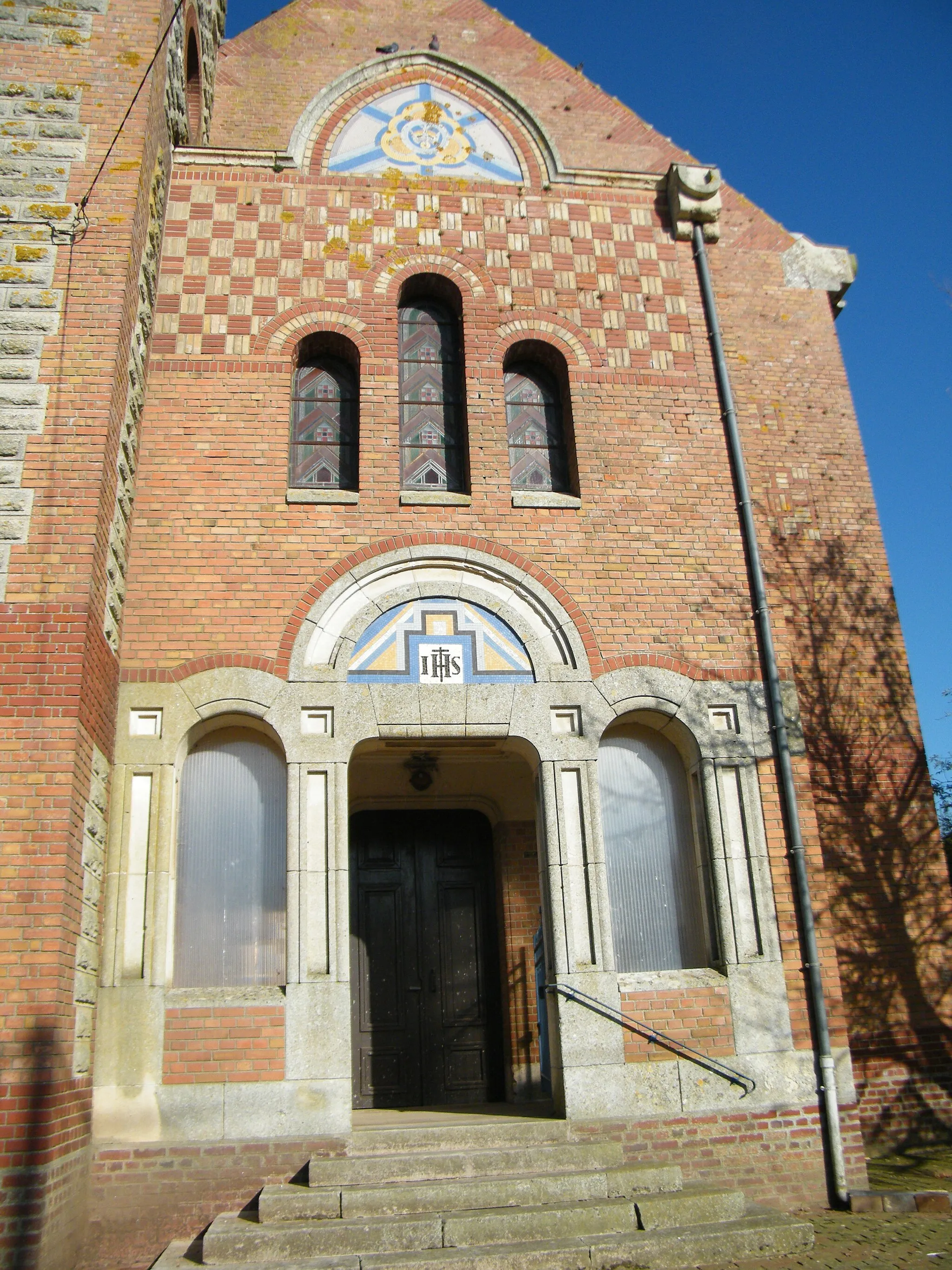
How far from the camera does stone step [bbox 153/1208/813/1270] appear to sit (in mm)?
6145

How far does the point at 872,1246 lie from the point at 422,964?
4.70 metres

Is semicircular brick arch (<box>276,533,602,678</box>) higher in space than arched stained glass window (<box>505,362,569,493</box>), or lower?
lower

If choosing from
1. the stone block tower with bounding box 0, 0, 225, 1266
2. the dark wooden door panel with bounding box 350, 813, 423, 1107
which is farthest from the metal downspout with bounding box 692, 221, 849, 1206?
the stone block tower with bounding box 0, 0, 225, 1266

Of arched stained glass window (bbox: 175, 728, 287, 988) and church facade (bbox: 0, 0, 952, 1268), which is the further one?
arched stained glass window (bbox: 175, 728, 287, 988)

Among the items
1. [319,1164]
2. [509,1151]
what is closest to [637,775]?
[509,1151]

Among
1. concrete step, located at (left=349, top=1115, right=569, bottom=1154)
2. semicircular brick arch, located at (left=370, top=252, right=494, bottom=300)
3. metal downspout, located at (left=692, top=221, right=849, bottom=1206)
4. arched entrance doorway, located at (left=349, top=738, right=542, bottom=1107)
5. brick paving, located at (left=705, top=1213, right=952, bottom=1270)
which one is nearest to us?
brick paving, located at (left=705, top=1213, right=952, bottom=1270)

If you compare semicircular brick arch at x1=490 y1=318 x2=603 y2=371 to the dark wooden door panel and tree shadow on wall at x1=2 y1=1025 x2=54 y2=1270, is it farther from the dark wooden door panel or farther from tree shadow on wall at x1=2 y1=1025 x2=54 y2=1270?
tree shadow on wall at x1=2 y1=1025 x2=54 y2=1270

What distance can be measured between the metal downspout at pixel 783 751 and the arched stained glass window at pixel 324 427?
11.5 ft

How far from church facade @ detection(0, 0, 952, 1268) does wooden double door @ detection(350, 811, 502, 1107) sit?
0.04m

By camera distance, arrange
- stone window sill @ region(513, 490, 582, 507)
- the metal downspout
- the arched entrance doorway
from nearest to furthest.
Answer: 1. the metal downspout
2. stone window sill @ region(513, 490, 582, 507)
3. the arched entrance doorway

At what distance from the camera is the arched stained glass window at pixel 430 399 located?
9836 mm

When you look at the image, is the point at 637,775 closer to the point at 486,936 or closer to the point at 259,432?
the point at 486,936

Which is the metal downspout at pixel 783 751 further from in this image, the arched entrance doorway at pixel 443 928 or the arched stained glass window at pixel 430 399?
the arched stained glass window at pixel 430 399

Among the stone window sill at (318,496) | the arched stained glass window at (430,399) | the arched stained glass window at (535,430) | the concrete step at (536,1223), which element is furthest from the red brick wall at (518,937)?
the stone window sill at (318,496)
